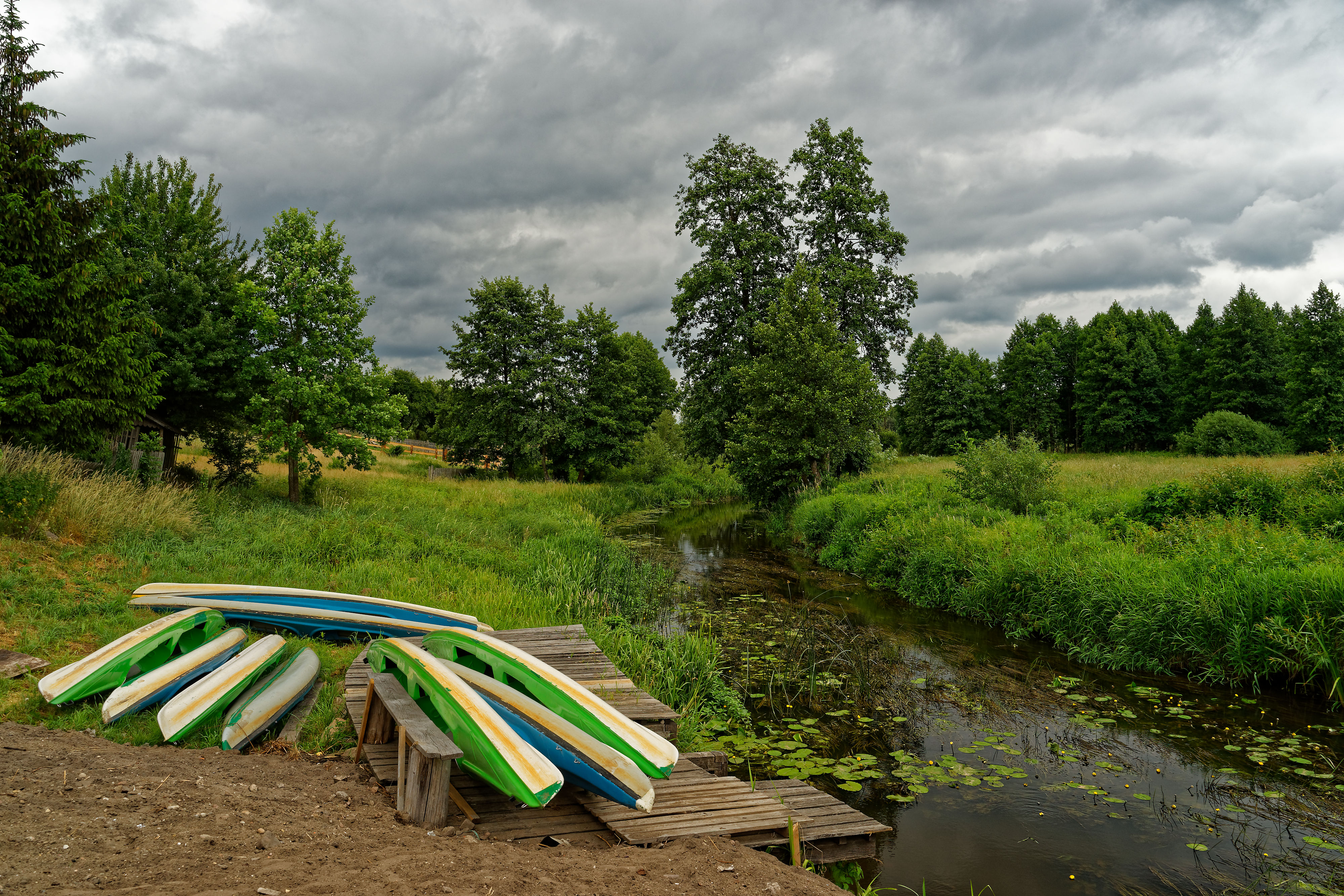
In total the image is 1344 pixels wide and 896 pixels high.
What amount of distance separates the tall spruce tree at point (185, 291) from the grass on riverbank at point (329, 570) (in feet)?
9.02

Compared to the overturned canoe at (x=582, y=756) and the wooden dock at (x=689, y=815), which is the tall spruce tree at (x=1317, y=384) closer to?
the wooden dock at (x=689, y=815)

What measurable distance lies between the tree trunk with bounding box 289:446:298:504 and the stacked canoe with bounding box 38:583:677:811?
10800 mm

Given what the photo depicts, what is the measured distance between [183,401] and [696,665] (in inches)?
666

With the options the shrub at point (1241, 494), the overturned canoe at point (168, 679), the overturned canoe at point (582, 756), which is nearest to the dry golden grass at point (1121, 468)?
the shrub at point (1241, 494)

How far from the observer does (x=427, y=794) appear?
3.36 metres

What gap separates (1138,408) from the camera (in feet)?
149

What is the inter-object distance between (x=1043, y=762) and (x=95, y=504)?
1341 centimetres

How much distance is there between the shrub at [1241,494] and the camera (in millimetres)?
11031

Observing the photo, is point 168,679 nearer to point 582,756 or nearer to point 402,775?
point 402,775

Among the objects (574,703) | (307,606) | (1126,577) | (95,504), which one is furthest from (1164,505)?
(95,504)

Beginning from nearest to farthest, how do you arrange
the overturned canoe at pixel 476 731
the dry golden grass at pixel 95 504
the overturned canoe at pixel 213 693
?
1. the overturned canoe at pixel 476 731
2. the overturned canoe at pixel 213 693
3. the dry golden grass at pixel 95 504

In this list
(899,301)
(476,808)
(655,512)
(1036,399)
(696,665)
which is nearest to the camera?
(476,808)

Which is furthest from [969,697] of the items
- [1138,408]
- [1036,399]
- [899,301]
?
[1036,399]

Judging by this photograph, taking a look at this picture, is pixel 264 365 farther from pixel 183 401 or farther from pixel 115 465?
pixel 115 465
